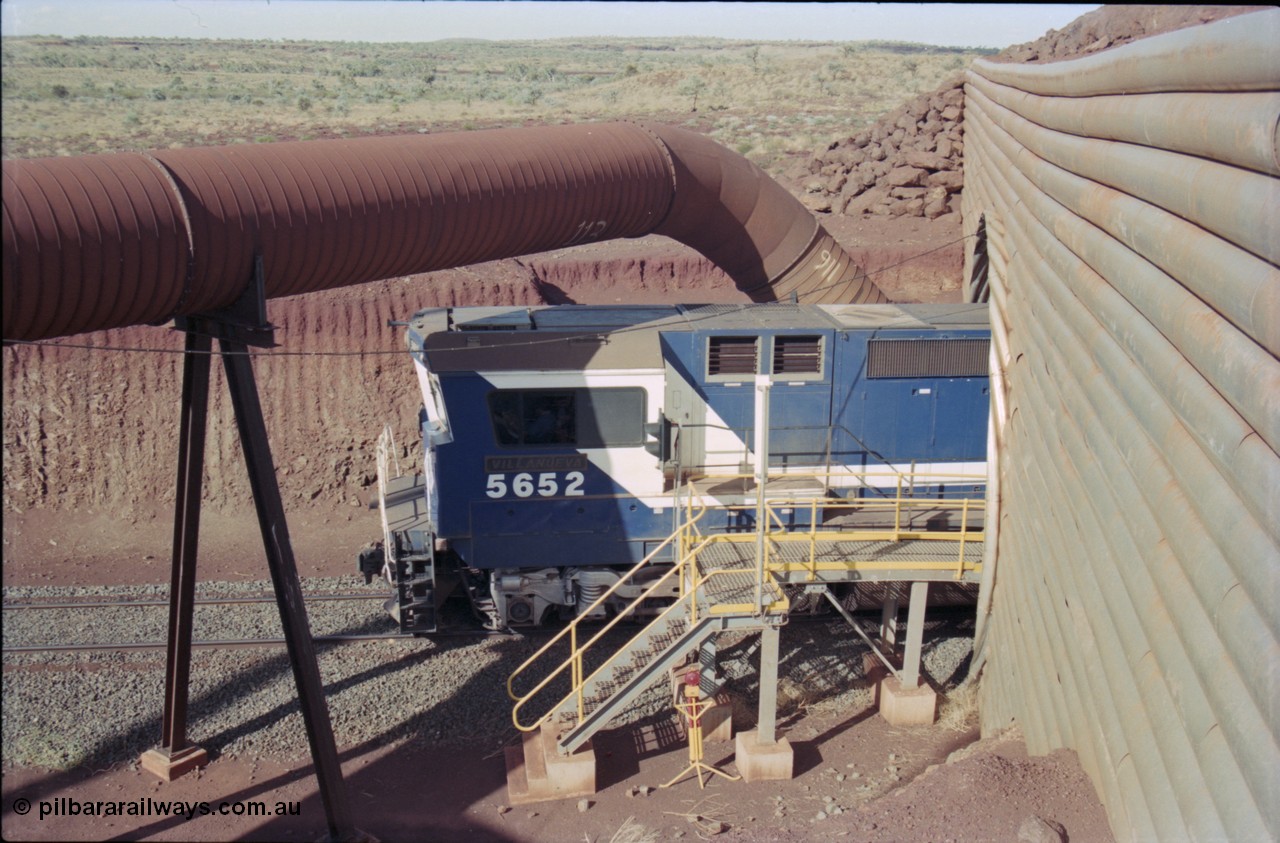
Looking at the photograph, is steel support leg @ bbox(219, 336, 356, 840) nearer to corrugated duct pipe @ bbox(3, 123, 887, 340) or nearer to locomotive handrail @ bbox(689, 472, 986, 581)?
corrugated duct pipe @ bbox(3, 123, 887, 340)

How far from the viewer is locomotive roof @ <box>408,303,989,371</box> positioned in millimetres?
11445

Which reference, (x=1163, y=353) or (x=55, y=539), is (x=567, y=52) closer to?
(x=55, y=539)

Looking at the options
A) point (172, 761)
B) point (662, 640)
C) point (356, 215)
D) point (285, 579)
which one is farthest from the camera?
point (662, 640)

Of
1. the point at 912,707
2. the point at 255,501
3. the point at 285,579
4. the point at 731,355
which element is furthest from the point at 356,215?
the point at 912,707

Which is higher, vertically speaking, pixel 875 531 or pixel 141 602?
pixel 875 531

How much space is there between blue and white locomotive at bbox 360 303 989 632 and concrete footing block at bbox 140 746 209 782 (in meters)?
2.96

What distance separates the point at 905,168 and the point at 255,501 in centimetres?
2135

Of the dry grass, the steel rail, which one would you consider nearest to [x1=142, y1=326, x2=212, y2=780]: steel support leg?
the steel rail

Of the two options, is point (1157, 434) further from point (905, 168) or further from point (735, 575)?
point (905, 168)

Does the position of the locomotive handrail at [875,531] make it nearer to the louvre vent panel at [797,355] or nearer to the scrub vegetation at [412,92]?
the louvre vent panel at [797,355]

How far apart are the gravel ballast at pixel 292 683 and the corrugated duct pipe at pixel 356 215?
5098mm

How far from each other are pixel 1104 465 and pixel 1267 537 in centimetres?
264

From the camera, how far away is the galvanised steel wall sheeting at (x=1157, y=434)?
4.19 m

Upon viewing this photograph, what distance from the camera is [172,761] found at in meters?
9.88
